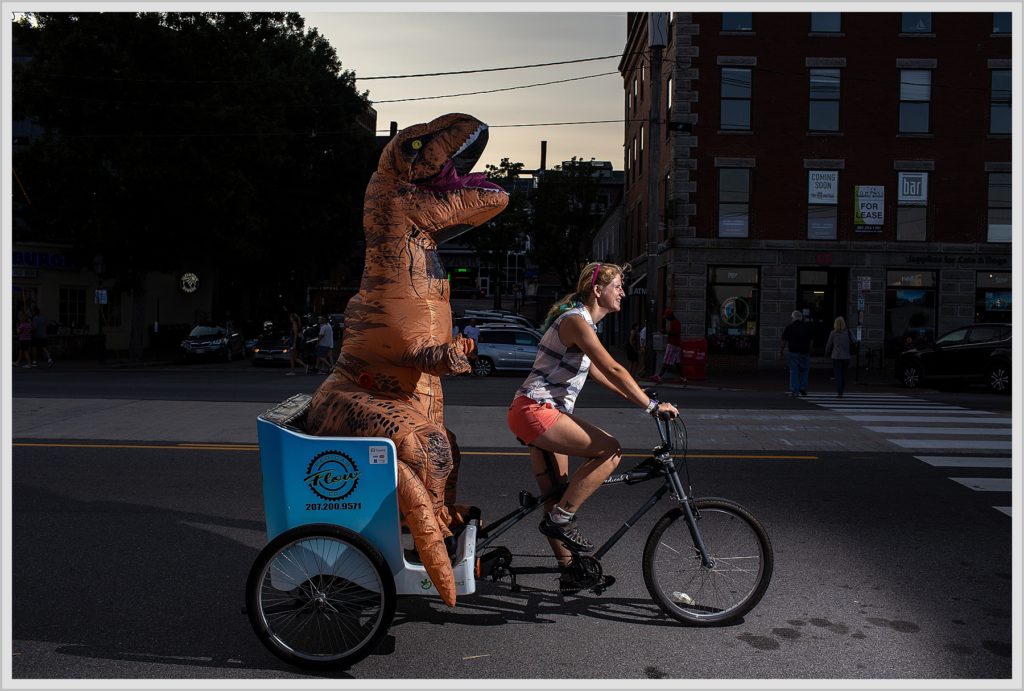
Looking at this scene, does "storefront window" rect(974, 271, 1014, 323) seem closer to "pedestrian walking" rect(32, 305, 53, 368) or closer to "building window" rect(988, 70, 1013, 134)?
"building window" rect(988, 70, 1013, 134)

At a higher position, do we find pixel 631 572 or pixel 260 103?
pixel 260 103

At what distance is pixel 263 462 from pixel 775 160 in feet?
86.9

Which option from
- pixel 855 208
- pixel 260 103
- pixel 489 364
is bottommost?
pixel 489 364

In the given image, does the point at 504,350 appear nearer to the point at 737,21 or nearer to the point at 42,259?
the point at 737,21

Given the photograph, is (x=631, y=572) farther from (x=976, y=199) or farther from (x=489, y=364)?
(x=976, y=199)

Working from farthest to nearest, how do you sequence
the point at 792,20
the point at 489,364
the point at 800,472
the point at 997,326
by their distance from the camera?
1. the point at 792,20
2. the point at 489,364
3. the point at 997,326
4. the point at 800,472

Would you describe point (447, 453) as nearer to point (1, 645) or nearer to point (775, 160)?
point (1, 645)

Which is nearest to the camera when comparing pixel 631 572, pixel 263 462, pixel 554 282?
pixel 263 462

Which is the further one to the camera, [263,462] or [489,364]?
[489,364]

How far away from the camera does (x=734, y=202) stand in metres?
28.3

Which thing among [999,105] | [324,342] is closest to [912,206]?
[999,105]

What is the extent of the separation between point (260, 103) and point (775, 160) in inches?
682

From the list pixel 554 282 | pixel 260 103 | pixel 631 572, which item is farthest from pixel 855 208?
pixel 554 282

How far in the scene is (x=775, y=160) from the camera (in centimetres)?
2816
